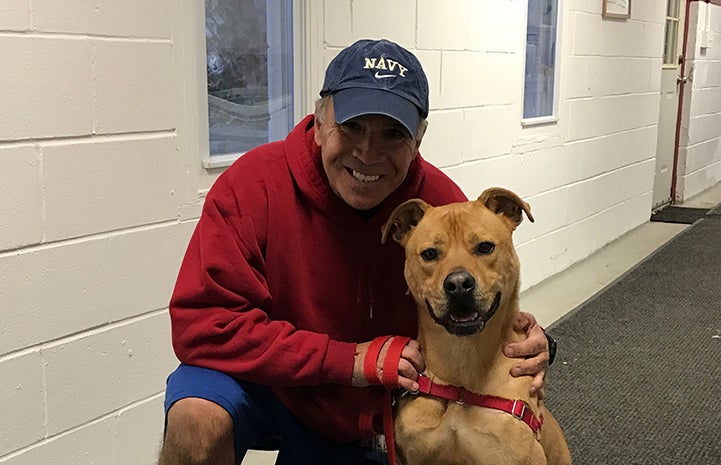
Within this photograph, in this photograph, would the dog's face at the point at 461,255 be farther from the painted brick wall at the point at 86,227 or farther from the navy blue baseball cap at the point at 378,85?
the painted brick wall at the point at 86,227

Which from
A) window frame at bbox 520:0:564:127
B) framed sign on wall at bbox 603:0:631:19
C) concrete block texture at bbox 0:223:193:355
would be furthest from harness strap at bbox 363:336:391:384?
framed sign on wall at bbox 603:0:631:19

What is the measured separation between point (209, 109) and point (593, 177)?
333cm

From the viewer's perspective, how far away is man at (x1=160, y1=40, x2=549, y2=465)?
162 centimetres

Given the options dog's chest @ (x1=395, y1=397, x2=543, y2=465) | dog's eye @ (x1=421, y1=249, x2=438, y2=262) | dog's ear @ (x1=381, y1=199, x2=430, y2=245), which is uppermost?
dog's ear @ (x1=381, y1=199, x2=430, y2=245)

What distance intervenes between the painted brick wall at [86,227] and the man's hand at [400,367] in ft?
2.93

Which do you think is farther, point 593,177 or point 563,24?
point 593,177

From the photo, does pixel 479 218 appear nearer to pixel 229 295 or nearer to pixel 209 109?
pixel 229 295

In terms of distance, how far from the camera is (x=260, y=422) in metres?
1.79

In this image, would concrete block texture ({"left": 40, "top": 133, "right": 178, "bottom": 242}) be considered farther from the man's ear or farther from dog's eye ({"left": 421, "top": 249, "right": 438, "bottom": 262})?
dog's eye ({"left": 421, "top": 249, "right": 438, "bottom": 262})

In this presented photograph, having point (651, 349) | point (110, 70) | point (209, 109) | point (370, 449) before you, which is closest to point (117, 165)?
point (110, 70)

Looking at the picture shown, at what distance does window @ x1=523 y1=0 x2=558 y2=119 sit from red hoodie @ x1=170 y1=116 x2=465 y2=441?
2604 mm

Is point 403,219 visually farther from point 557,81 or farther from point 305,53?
point 557,81

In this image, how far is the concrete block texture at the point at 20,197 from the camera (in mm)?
1909

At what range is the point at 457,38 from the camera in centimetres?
350
